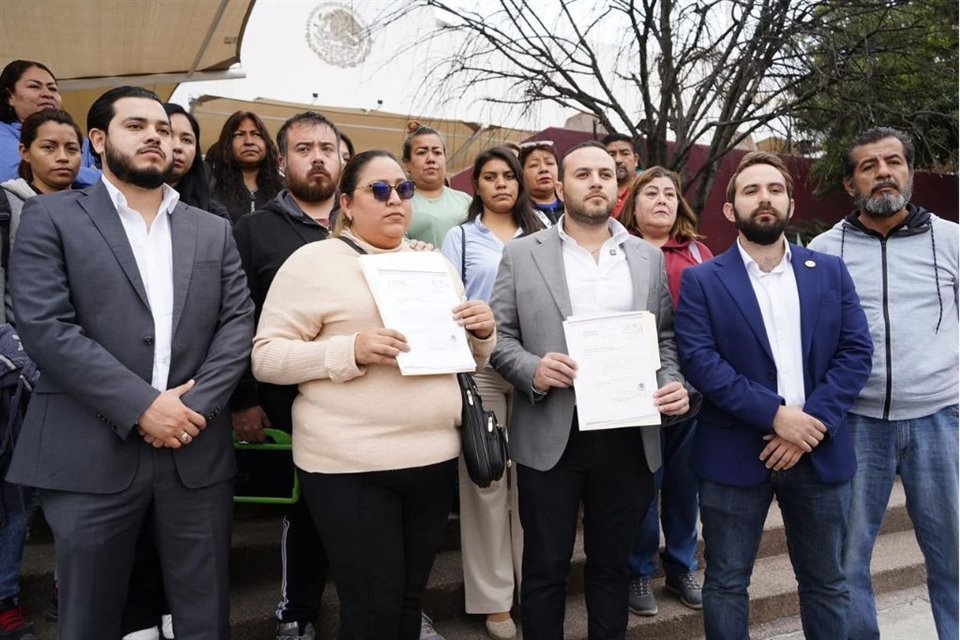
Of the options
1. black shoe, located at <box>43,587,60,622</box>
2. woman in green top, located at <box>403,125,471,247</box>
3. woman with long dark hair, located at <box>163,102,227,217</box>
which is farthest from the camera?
woman in green top, located at <box>403,125,471,247</box>

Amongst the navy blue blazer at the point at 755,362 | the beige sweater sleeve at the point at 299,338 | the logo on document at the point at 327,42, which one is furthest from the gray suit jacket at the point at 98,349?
the logo on document at the point at 327,42

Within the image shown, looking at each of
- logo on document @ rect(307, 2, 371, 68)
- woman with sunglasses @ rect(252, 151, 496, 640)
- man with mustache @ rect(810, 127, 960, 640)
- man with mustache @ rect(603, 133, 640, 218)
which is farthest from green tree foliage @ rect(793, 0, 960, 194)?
logo on document @ rect(307, 2, 371, 68)

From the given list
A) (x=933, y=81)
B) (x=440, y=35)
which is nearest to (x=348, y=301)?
(x=440, y=35)

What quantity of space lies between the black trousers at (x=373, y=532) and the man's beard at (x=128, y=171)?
4.02ft

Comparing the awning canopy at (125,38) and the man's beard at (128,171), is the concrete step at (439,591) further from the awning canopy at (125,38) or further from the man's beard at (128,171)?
the awning canopy at (125,38)

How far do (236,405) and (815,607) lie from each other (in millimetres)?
2641

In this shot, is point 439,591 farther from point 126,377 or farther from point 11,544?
point 126,377

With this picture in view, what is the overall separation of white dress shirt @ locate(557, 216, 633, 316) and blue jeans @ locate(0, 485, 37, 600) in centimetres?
257

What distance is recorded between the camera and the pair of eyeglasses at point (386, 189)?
2.58m

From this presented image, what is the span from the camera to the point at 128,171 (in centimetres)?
250

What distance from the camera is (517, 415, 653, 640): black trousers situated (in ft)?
9.43

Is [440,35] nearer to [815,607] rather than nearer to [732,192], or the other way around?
[732,192]

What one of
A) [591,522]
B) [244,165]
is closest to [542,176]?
[244,165]

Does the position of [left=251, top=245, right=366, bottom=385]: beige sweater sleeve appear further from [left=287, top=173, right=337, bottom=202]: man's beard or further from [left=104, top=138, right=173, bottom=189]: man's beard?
[left=287, top=173, right=337, bottom=202]: man's beard
